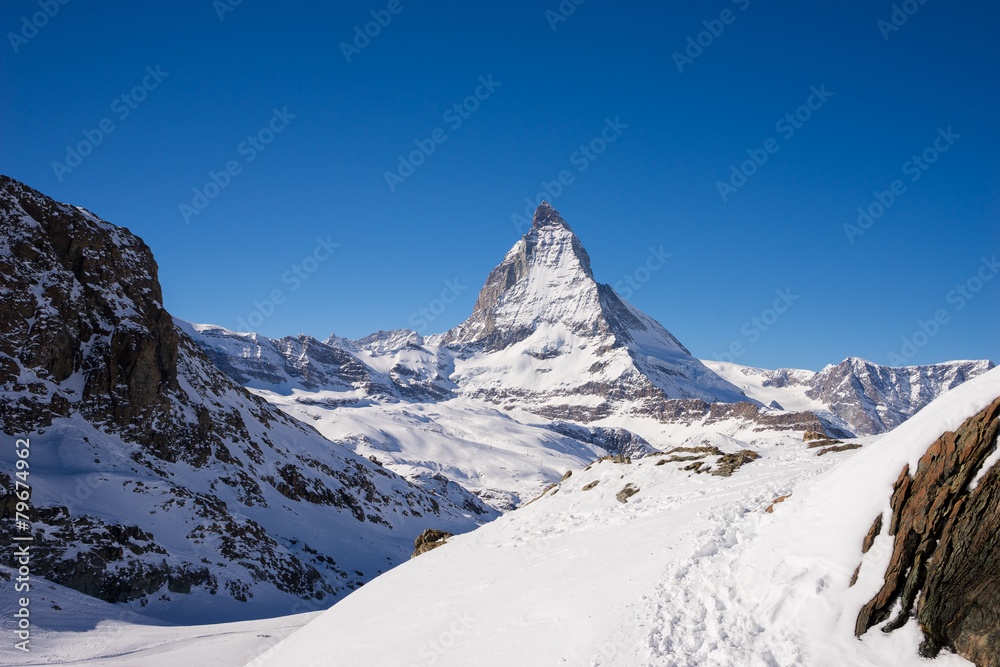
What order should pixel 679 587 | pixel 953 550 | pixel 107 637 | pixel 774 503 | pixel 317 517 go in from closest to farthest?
pixel 953 550
pixel 679 587
pixel 774 503
pixel 107 637
pixel 317 517

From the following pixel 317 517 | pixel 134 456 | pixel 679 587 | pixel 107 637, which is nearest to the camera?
pixel 679 587

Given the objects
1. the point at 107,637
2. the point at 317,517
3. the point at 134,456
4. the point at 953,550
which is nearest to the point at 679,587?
the point at 953,550

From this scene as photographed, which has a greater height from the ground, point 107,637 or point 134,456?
point 134,456

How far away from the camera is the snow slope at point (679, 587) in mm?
10406

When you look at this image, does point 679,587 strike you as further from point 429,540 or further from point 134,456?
point 134,456

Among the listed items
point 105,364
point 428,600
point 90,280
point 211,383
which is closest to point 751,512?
point 428,600

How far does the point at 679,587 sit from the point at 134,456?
175 ft

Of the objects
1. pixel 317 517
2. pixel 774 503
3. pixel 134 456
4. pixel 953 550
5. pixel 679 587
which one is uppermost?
pixel 134 456

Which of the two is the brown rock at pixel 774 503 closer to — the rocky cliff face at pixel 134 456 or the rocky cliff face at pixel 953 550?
the rocky cliff face at pixel 953 550

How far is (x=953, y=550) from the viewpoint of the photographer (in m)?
9.20

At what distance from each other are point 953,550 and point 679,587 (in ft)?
18.5

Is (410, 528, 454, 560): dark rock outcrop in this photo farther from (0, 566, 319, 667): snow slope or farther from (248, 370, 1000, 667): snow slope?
(0, 566, 319, 667): snow slope

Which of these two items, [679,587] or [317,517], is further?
[317,517]

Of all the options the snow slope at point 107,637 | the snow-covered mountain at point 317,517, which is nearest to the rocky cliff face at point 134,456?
the snow-covered mountain at point 317,517
